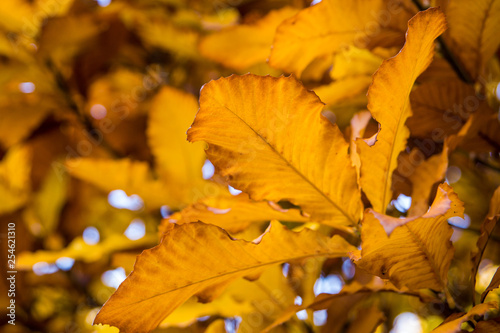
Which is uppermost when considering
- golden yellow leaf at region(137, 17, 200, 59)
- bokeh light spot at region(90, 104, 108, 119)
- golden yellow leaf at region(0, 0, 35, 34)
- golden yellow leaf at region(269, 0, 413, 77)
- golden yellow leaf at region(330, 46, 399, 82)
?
golden yellow leaf at region(269, 0, 413, 77)

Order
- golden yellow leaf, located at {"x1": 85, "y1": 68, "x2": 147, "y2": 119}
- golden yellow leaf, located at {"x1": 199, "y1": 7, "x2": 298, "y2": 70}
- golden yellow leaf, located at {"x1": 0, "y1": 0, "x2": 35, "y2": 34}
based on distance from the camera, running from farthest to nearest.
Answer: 1. golden yellow leaf, located at {"x1": 85, "y1": 68, "x2": 147, "y2": 119}
2. golden yellow leaf, located at {"x1": 0, "y1": 0, "x2": 35, "y2": 34}
3. golden yellow leaf, located at {"x1": 199, "y1": 7, "x2": 298, "y2": 70}

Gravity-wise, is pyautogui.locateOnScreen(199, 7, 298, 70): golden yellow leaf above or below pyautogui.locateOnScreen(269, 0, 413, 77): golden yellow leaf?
below

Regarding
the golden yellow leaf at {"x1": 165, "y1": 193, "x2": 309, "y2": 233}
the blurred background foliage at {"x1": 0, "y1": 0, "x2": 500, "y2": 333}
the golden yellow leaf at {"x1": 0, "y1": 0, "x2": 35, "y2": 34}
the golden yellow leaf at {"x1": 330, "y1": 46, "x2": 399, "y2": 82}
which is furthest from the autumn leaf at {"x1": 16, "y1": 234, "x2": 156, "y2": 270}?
the golden yellow leaf at {"x1": 0, "y1": 0, "x2": 35, "y2": 34}

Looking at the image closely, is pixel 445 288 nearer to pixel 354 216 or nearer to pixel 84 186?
pixel 354 216

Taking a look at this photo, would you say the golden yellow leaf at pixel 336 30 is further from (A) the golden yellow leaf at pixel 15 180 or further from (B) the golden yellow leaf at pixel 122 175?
(A) the golden yellow leaf at pixel 15 180

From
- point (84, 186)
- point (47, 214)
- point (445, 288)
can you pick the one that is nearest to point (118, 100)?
point (84, 186)

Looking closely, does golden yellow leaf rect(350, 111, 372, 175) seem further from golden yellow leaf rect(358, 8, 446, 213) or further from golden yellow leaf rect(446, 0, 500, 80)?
golden yellow leaf rect(446, 0, 500, 80)

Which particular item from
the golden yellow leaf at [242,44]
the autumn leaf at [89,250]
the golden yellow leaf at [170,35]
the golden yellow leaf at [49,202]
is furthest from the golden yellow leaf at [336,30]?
the golden yellow leaf at [49,202]
